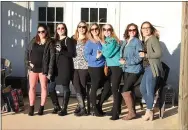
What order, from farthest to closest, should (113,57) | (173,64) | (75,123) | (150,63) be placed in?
(173,64)
(113,57)
(150,63)
(75,123)

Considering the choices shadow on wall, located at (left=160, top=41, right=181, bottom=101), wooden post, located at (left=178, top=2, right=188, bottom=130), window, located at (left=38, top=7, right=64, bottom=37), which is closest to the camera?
wooden post, located at (left=178, top=2, right=188, bottom=130)

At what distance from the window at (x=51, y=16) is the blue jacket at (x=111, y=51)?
226cm

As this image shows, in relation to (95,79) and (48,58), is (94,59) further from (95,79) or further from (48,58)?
(48,58)

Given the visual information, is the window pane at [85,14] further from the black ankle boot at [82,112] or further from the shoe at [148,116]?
the shoe at [148,116]

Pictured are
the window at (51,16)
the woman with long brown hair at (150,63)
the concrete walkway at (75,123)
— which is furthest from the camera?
the window at (51,16)

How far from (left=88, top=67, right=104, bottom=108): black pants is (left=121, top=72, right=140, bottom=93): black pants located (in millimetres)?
396

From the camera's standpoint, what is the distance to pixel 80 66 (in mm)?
6680

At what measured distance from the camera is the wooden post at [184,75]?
5.04 meters

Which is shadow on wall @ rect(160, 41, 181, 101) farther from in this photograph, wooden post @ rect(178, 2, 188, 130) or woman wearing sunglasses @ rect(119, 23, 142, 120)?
wooden post @ rect(178, 2, 188, 130)

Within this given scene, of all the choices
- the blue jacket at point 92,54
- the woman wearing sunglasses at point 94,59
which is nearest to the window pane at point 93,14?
the woman wearing sunglasses at point 94,59

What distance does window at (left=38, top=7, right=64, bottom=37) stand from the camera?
27.7 feet

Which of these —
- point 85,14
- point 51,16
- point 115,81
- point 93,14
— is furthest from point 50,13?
point 115,81

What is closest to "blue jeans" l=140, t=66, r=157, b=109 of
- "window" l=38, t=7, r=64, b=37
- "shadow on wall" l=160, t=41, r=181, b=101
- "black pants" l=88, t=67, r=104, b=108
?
"black pants" l=88, t=67, r=104, b=108

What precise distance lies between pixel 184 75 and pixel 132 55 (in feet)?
4.42
